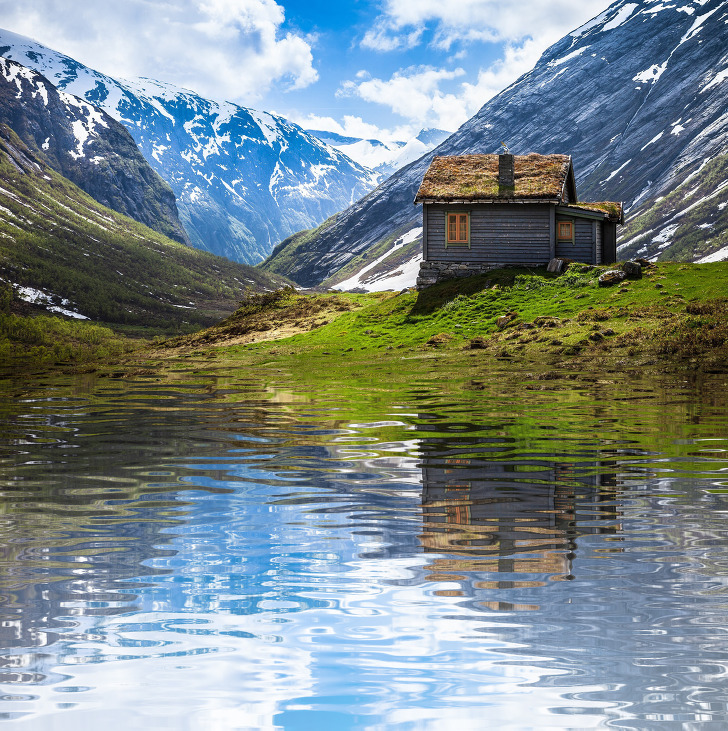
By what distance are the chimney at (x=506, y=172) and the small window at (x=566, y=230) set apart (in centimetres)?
353

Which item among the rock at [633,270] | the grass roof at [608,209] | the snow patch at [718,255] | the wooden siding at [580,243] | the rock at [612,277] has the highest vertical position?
the snow patch at [718,255]

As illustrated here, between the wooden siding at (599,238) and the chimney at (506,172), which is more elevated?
the chimney at (506,172)

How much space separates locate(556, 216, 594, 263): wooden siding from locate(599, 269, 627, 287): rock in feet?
27.7

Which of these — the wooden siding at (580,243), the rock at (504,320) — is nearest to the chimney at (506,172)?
the wooden siding at (580,243)

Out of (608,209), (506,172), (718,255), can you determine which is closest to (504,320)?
(506,172)

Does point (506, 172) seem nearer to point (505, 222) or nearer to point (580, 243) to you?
point (505, 222)

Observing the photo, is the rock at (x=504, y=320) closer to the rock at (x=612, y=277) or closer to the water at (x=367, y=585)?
the rock at (x=612, y=277)

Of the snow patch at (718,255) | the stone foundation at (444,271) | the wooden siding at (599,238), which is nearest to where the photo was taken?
the wooden siding at (599,238)

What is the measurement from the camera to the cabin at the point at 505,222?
4262 centimetres

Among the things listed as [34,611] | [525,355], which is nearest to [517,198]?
[525,355]

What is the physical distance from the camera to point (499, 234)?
43188 mm

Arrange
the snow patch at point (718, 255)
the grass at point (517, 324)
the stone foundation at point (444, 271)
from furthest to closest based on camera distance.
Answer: the snow patch at point (718, 255) < the stone foundation at point (444, 271) < the grass at point (517, 324)

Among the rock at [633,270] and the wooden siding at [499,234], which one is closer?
the rock at [633,270]

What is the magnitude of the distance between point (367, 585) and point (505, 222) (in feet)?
131
